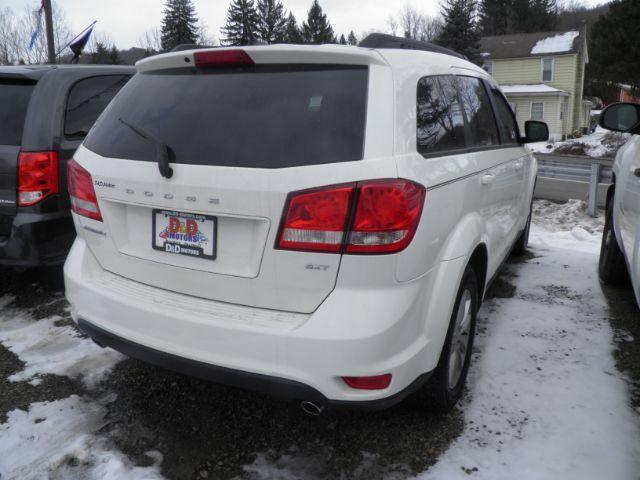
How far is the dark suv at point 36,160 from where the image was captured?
384 centimetres

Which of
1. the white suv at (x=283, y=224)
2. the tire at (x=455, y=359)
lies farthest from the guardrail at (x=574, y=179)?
the white suv at (x=283, y=224)

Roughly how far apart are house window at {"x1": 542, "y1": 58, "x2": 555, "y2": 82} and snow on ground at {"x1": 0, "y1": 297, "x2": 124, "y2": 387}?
1646 inches

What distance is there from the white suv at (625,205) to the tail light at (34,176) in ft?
12.4

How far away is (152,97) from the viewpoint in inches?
99.6

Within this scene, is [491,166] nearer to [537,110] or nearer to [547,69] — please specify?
[537,110]

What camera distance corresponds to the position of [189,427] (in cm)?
270

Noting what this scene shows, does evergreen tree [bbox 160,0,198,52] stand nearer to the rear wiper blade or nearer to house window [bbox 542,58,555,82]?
house window [bbox 542,58,555,82]

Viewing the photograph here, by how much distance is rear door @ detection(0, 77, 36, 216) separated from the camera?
3.83 meters

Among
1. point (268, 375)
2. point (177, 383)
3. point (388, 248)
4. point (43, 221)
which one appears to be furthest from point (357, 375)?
point (43, 221)

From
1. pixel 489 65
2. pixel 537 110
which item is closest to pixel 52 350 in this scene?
pixel 537 110

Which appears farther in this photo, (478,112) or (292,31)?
(292,31)

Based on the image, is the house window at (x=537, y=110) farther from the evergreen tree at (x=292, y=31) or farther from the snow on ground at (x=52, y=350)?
the snow on ground at (x=52, y=350)

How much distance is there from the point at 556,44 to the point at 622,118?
41.3 metres

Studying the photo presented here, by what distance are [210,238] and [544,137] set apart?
11.7ft
